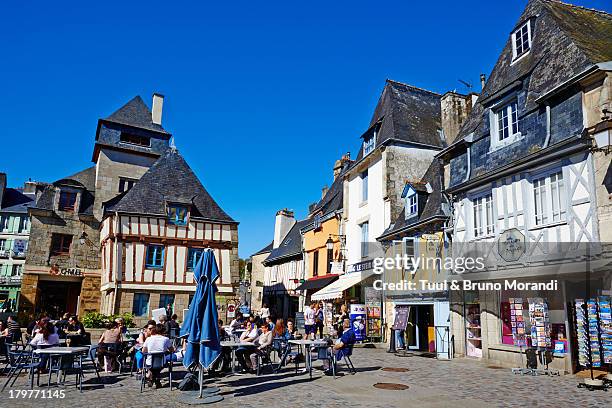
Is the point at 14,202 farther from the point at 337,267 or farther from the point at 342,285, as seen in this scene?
the point at 342,285

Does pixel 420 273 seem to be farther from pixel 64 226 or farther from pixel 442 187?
pixel 64 226

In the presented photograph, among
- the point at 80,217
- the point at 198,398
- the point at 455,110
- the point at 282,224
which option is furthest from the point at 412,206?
the point at 80,217

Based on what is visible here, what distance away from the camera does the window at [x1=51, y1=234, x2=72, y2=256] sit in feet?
82.8

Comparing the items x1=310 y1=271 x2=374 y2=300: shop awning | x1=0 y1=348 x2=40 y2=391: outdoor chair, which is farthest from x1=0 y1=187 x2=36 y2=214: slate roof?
x1=0 y1=348 x2=40 y2=391: outdoor chair

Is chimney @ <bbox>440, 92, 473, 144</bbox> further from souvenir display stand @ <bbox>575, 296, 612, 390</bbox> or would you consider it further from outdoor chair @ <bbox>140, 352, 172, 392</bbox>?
outdoor chair @ <bbox>140, 352, 172, 392</bbox>

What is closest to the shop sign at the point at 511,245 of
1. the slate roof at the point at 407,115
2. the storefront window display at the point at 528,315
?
the storefront window display at the point at 528,315

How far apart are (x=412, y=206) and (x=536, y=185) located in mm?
5714

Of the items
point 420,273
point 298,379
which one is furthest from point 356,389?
point 420,273

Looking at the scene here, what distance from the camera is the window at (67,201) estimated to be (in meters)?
25.5

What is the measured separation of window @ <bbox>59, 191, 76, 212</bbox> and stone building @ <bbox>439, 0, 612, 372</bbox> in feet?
68.5

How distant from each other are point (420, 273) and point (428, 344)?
231 centimetres

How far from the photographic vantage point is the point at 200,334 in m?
7.36

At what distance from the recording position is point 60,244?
2544 cm

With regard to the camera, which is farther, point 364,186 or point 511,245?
point 364,186
